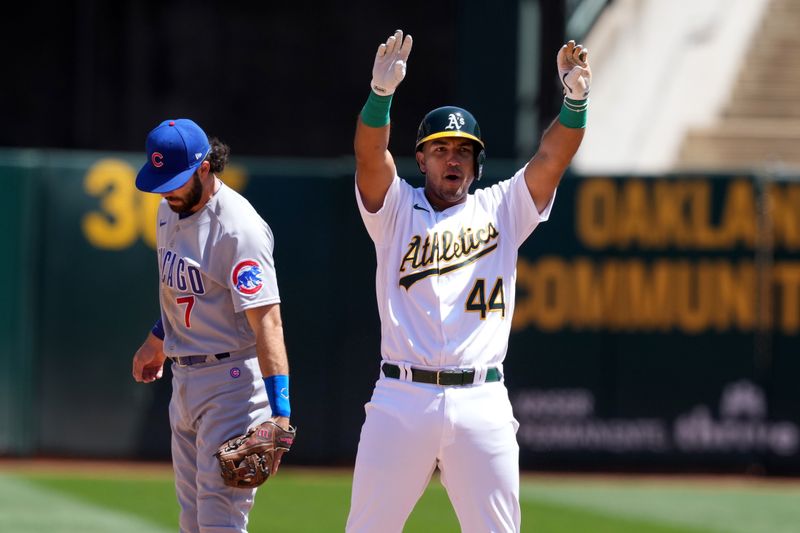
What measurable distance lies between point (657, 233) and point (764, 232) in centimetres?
87

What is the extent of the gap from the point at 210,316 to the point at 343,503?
179 inches

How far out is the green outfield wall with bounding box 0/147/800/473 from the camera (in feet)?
37.3

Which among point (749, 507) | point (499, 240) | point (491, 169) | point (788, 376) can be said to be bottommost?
point (749, 507)

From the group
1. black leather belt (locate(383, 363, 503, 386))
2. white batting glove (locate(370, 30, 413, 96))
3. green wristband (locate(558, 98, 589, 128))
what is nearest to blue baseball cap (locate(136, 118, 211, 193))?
white batting glove (locate(370, 30, 413, 96))

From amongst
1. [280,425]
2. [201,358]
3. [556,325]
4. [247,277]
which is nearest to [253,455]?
[280,425]

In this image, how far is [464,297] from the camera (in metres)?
5.24

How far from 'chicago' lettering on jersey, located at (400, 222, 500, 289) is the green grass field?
11.7 feet

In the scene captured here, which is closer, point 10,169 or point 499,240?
point 499,240

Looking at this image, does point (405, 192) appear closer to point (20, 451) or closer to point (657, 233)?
point (657, 233)

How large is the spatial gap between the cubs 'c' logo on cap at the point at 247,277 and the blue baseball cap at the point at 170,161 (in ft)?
1.26

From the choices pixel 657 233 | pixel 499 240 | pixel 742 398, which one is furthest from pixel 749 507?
pixel 499 240

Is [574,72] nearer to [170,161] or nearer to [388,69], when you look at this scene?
[388,69]

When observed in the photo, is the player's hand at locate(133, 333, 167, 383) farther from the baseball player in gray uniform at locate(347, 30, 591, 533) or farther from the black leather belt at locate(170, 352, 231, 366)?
the baseball player in gray uniform at locate(347, 30, 591, 533)

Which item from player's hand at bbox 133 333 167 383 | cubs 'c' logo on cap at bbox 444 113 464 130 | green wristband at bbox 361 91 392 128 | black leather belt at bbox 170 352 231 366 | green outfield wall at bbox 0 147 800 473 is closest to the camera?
green wristband at bbox 361 91 392 128
